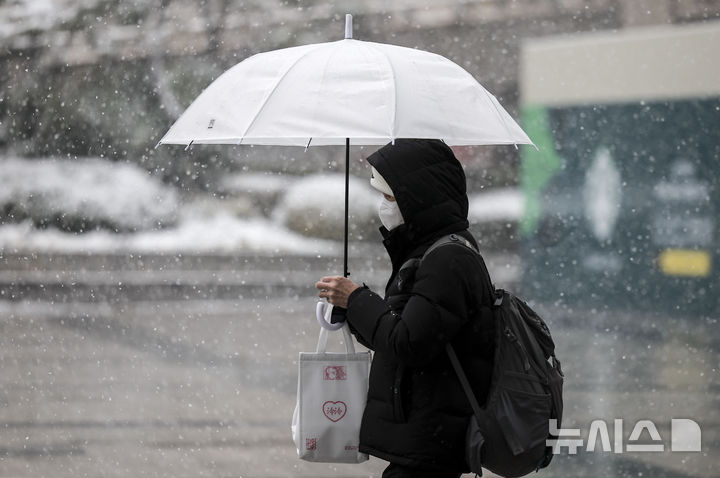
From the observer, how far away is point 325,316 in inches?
116

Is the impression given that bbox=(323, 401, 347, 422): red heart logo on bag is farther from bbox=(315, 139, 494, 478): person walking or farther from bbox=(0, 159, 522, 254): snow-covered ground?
bbox=(0, 159, 522, 254): snow-covered ground

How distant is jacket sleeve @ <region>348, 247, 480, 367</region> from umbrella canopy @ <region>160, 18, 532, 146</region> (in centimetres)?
34

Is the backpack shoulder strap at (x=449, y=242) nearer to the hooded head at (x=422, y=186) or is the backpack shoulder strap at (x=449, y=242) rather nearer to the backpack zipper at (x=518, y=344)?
the hooded head at (x=422, y=186)

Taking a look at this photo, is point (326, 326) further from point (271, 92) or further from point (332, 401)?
point (271, 92)

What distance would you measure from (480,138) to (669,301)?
2.64 m

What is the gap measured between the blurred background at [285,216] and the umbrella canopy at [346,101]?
2324 millimetres

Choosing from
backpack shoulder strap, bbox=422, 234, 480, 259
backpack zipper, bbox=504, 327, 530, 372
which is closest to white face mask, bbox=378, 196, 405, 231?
backpack shoulder strap, bbox=422, 234, 480, 259

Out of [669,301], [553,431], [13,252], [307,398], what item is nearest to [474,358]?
[553,431]

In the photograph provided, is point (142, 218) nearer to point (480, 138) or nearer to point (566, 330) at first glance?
point (566, 330)

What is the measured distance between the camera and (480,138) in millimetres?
2914

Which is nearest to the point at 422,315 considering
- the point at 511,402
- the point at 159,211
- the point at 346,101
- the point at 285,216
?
the point at 511,402

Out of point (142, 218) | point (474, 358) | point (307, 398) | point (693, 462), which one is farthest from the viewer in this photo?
point (142, 218)

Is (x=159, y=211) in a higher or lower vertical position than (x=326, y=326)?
higher

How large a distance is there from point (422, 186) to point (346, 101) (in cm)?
29
